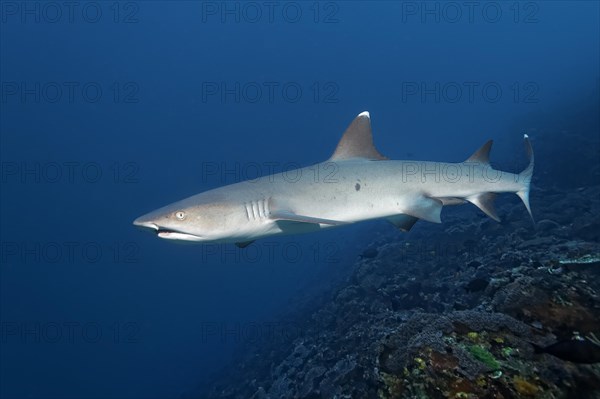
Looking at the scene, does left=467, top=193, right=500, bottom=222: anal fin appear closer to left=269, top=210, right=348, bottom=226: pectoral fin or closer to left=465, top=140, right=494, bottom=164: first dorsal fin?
left=465, top=140, right=494, bottom=164: first dorsal fin

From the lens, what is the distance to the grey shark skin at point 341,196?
4172mm

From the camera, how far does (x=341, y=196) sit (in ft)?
16.3

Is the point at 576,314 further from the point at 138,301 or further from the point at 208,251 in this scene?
the point at 138,301

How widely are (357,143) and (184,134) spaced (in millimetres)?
149964

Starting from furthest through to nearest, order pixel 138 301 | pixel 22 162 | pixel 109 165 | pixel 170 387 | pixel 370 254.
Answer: pixel 109 165 → pixel 22 162 → pixel 138 301 → pixel 170 387 → pixel 370 254

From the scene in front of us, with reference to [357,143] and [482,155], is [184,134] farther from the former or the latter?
[482,155]

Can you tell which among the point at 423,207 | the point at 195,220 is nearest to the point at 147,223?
the point at 195,220

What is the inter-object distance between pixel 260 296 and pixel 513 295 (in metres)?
53.0

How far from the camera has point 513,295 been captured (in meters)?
3.69

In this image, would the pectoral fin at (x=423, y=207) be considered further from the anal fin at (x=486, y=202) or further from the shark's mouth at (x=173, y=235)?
the shark's mouth at (x=173, y=235)

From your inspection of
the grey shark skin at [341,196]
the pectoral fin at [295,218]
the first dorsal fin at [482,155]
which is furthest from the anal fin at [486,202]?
the pectoral fin at [295,218]

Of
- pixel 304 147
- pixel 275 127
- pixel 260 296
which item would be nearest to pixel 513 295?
pixel 260 296

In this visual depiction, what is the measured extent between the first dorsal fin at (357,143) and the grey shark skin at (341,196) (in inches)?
0.6

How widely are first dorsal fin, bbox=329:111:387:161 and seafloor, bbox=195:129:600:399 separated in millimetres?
2617
